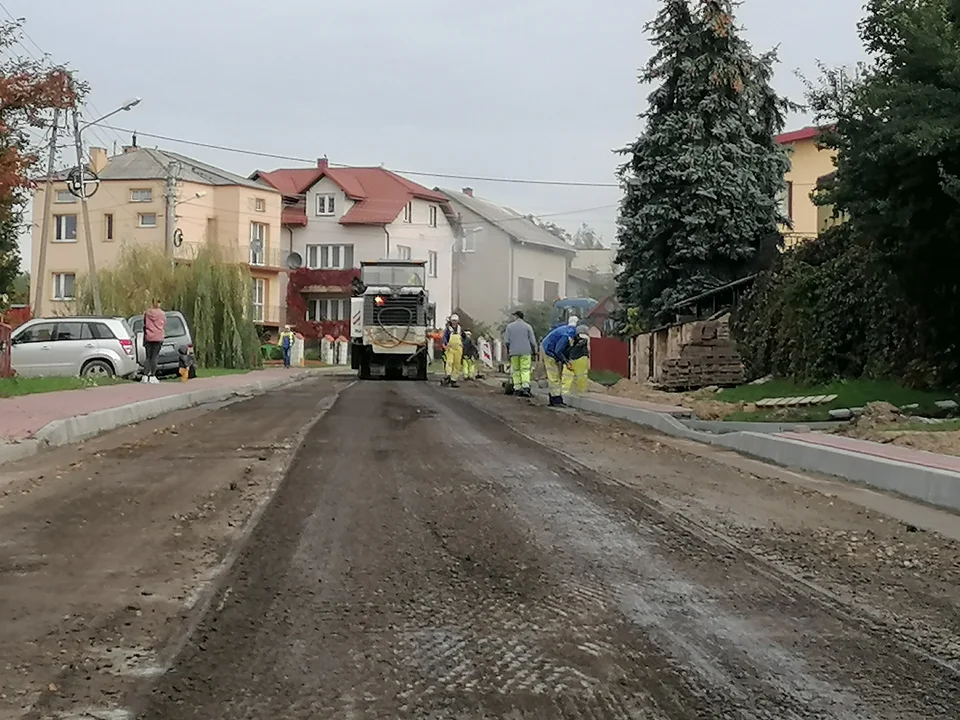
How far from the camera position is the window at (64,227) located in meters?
65.6

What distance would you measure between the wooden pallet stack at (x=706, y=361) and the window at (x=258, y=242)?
4350 cm

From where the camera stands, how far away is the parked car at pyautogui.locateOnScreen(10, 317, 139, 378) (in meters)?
27.7

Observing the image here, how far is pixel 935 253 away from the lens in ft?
54.2

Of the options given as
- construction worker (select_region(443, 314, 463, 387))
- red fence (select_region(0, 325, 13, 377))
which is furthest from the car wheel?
construction worker (select_region(443, 314, 463, 387))

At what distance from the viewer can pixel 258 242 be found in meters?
67.3

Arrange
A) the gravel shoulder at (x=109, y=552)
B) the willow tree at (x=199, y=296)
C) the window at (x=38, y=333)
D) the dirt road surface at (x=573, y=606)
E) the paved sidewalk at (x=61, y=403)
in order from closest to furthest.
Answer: the dirt road surface at (x=573, y=606) → the gravel shoulder at (x=109, y=552) → the paved sidewalk at (x=61, y=403) → the window at (x=38, y=333) → the willow tree at (x=199, y=296)

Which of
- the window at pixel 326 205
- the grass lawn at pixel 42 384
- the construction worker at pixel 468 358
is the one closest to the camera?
the grass lawn at pixel 42 384

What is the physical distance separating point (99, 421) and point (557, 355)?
9.21 meters

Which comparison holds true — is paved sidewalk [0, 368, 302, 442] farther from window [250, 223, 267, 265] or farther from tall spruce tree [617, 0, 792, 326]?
window [250, 223, 267, 265]

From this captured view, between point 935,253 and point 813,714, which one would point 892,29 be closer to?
point 935,253

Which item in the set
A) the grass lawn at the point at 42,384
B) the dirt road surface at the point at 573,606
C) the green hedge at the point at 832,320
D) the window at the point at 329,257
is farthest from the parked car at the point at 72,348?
the window at the point at 329,257

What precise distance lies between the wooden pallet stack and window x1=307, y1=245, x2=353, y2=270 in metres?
47.0

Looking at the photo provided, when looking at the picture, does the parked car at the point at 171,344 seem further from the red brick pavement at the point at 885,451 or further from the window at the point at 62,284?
the window at the point at 62,284

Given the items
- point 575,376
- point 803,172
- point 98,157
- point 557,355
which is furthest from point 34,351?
point 98,157
